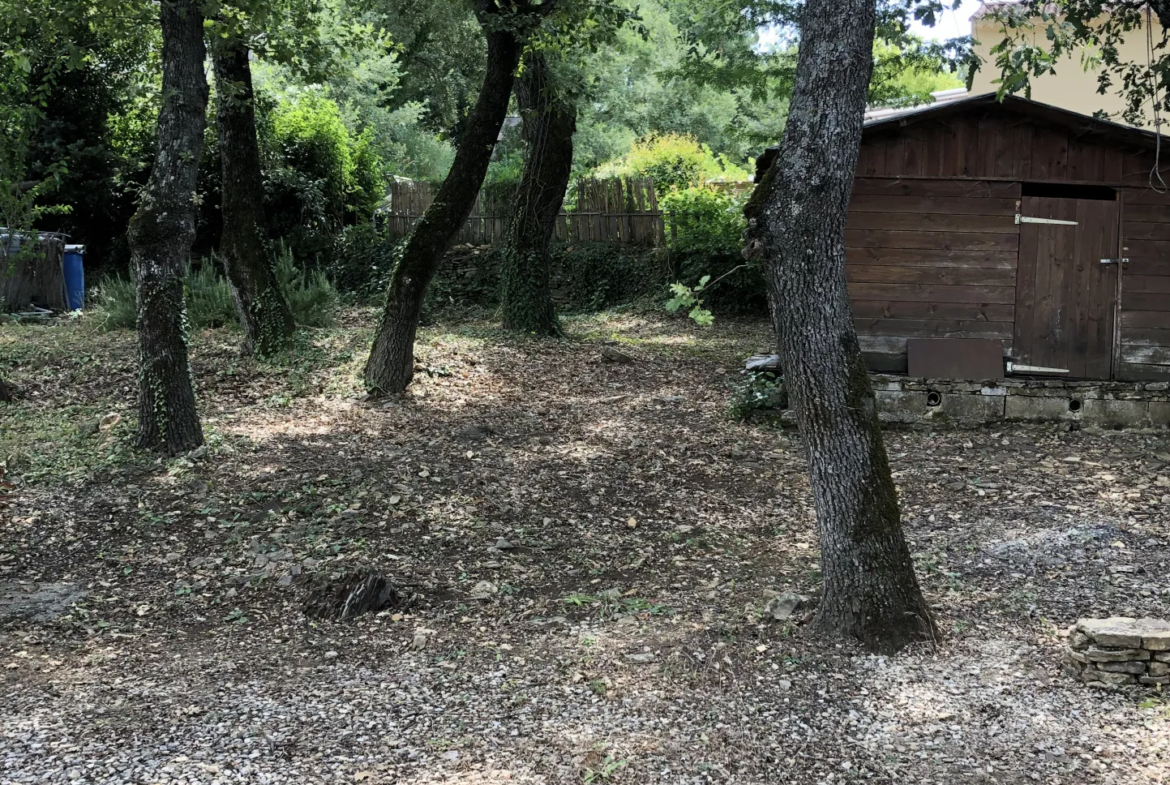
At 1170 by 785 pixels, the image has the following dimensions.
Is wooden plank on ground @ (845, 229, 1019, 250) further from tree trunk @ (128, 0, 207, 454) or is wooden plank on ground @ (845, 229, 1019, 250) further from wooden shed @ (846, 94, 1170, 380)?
tree trunk @ (128, 0, 207, 454)

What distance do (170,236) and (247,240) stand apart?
3.19 meters

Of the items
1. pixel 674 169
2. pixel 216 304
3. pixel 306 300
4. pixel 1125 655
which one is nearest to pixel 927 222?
pixel 1125 655

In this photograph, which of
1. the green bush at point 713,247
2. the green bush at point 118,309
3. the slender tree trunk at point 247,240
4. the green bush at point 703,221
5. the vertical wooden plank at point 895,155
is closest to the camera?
the vertical wooden plank at point 895,155

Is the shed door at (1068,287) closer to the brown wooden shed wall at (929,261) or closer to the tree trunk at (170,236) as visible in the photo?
the brown wooden shed wall at (929,261)

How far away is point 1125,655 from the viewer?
4012 mm

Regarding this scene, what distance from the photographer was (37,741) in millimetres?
3740

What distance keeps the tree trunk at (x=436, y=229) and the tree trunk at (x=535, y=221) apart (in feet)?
9.45

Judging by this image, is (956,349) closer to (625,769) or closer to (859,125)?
(859,125)

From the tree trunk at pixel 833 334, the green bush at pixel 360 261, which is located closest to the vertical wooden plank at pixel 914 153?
the tree trunk at pixel 833 334

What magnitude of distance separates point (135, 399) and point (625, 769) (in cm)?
694

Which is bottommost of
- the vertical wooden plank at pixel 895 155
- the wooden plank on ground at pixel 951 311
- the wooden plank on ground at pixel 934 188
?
the wooden plank on ground at pixel 951 311

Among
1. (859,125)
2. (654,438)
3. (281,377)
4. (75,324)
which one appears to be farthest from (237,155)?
(859,125)

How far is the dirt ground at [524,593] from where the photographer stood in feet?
12.0

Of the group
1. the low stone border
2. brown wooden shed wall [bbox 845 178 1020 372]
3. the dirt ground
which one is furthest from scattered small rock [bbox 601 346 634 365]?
the low stone border
